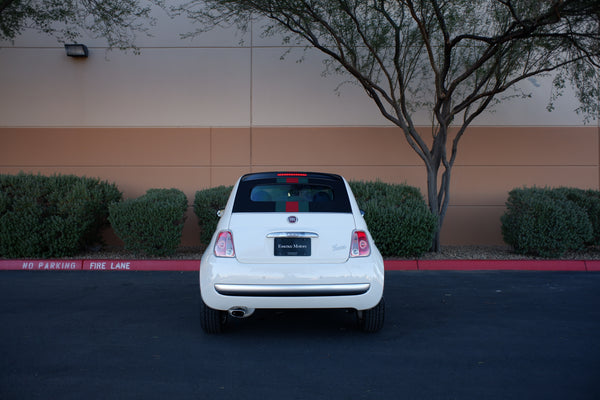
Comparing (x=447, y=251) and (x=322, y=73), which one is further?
(x=322, y=73)

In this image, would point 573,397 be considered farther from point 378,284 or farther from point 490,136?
point 490,136

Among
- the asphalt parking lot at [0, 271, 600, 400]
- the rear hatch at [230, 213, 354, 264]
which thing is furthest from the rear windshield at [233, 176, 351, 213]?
the asphalt parking lot at [0, 271, 600, 400]

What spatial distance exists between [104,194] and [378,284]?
7.05 m

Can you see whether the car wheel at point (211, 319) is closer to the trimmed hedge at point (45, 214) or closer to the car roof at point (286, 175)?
the car roof at point (286, 175)

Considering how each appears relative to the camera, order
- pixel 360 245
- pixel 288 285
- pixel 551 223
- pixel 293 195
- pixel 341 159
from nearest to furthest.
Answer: pixel 288 285, pixel 360 245, pixel 293 195, pixel 551 223, pixel 341 159

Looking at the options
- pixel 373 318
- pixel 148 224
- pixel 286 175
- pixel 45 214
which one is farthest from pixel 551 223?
pixel 45 214

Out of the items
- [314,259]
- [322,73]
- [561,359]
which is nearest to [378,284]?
[314,259]

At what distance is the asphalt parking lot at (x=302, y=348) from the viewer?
3797 millimetres

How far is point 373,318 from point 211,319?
1551mm

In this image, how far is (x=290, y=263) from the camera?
473 cm

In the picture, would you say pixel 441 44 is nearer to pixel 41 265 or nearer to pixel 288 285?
pixel 288 285

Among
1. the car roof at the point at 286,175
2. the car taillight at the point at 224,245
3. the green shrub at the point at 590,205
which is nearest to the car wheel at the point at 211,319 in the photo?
the car taillight at the point at 224,245

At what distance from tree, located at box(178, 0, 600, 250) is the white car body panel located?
17.7ft

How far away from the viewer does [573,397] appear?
3617mm
